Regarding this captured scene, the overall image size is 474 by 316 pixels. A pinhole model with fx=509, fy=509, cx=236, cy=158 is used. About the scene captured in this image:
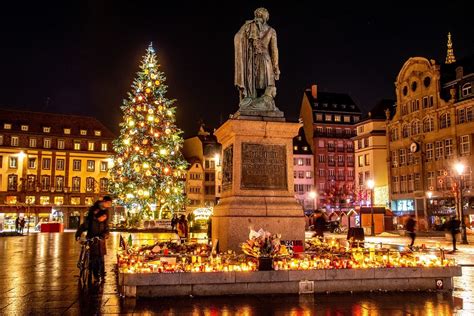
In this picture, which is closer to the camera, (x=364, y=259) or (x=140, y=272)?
(x=140, y=272)

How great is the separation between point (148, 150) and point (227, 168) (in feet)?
101

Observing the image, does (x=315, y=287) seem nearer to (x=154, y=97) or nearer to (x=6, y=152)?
(x=154, y=97)

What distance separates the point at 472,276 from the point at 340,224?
4115cm

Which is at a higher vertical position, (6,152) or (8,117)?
(8,117)

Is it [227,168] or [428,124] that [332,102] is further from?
[227,168]

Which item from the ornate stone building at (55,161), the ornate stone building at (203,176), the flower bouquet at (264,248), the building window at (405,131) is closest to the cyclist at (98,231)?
the flower bouquet at (264,248)

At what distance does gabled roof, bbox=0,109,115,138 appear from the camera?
3292 inches

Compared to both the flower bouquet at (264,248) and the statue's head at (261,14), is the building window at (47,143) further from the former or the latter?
the flower bouquet at (264,248)

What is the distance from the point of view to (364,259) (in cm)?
1045

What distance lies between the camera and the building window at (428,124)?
62.4m

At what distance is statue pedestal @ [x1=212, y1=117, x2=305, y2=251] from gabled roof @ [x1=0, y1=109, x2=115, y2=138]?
78.7 m

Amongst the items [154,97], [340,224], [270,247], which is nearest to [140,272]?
[270,247]

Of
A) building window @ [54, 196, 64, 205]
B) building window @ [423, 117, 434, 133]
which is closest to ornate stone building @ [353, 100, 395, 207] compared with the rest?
building window @ [423, 117, 434, 133]

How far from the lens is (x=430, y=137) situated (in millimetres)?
62312
